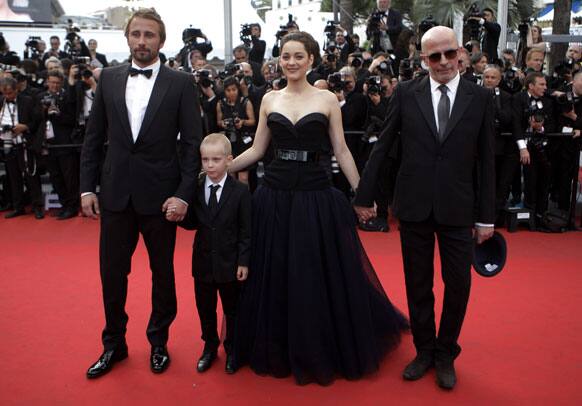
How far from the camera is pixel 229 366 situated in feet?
10.7

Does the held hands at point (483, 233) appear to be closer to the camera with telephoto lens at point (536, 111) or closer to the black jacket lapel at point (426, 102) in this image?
the black jacket lapel at point (426, 102)

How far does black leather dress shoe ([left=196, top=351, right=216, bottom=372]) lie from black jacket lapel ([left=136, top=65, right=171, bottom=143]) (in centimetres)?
117

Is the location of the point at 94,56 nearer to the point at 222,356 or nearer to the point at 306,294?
the point at 222,356

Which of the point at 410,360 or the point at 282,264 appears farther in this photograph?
the point at 410,360

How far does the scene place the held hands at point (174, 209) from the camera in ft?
9.94

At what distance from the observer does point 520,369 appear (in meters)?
3.28

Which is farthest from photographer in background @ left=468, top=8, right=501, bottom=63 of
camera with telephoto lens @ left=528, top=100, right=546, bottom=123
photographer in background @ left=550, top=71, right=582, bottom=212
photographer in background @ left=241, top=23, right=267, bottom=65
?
photographer in background @ left=241, top=23, right=267, bottom=65

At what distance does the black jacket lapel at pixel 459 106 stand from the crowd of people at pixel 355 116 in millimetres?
2799

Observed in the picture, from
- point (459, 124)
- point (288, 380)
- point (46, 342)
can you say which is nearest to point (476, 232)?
point (459, 124)

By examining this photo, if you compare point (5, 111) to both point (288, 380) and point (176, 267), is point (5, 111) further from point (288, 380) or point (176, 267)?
A: point (288, 380)

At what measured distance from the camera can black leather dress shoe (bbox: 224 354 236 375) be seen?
128 inches

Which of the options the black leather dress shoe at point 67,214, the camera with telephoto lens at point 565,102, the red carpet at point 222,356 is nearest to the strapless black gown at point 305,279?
the red carpet at point 222,356

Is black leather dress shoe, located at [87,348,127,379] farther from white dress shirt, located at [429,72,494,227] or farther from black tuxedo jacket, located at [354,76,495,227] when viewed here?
white dress shirt, located at [429,72,494,227]

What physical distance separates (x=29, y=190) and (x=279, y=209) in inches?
202
